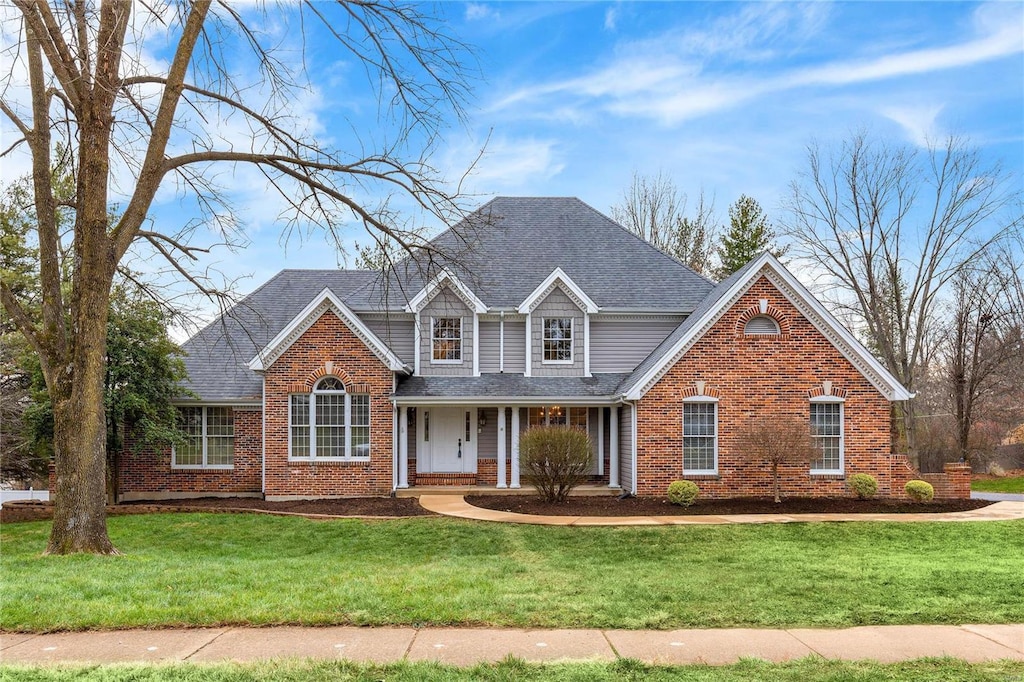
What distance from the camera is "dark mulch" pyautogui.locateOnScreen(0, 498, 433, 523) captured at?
1577 centimetres

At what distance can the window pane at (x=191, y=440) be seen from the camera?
19547 millimetres

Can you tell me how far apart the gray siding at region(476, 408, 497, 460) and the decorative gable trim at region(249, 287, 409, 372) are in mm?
2930

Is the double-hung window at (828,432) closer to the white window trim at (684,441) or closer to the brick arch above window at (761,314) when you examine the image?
the brick arch above window at (761,314)

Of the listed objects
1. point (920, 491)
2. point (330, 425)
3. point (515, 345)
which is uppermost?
point (515, 345)

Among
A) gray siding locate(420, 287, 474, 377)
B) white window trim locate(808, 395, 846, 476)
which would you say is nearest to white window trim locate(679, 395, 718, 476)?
white window trim locate(808, 395, 846, 476)

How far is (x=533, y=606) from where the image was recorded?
7.25 metres

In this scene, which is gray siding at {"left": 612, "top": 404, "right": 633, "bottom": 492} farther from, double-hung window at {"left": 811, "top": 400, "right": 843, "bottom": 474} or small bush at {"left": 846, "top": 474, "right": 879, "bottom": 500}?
small bush at {"left": 846, "top": 474, "right": 879, "bottom": 500}

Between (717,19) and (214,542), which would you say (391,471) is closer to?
(214,542)

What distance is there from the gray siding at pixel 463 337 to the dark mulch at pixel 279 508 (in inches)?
153

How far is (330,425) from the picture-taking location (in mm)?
18406

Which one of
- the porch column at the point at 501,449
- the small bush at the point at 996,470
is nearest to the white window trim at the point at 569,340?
the porch column at the point at 501,449

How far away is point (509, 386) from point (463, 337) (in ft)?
6.38

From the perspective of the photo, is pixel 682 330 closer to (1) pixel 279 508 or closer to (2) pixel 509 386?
(2) pixel 509 386

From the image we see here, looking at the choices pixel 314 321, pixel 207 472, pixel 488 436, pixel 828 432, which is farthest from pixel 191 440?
pixel 828 432
